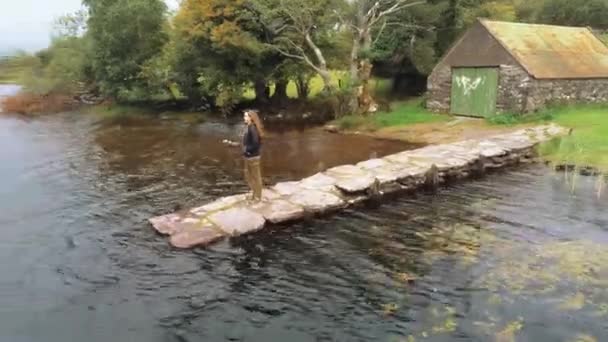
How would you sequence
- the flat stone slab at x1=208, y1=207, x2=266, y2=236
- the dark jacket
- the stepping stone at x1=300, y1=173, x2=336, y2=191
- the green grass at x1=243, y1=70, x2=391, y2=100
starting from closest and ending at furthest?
1. the flat stone slab at x1=208, y1=207, x2=266, y2=236
2. the dark jacket
3. the stepping stone at x1=300, y1=173, x2=336, y2=191
4. the green grass at x1=243, y1=70, x2=391, y2=100

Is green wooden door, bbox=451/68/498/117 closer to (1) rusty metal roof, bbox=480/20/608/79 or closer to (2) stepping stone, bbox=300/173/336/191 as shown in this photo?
(1) rusty metal roof, bbox=480/20/608/79

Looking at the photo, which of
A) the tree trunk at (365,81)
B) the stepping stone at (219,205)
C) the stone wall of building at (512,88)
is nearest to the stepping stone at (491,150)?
the stone wall of building at (512,88)

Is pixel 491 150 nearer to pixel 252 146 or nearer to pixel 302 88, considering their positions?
pixel 252 146

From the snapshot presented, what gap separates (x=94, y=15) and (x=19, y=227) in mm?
35928

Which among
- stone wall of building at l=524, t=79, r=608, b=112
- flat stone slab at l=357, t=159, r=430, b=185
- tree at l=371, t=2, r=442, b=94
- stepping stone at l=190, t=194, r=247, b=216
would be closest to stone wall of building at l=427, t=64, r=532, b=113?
stone wall of building at l=524, t=79, r=608, b=112

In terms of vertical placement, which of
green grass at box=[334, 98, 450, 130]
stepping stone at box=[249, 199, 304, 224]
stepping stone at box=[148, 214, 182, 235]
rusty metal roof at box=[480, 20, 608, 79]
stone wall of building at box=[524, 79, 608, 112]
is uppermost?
rusty metal roof at box=[480, 20, 608, 79]

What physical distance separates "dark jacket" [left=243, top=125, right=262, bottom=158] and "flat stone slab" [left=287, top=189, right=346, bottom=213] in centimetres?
161

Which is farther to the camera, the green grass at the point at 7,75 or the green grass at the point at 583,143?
the green grass at the point at 7,75

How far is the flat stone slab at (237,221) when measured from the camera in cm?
1234

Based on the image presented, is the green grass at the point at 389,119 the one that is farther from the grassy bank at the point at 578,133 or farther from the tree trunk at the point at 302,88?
the tree trunk at the point at 302,88

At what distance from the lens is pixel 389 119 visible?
2955cm

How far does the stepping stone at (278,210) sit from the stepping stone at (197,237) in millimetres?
1396

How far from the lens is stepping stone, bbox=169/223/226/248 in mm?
11667

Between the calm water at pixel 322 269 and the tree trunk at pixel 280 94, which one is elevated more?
the tree trunk at pixel 280 94
